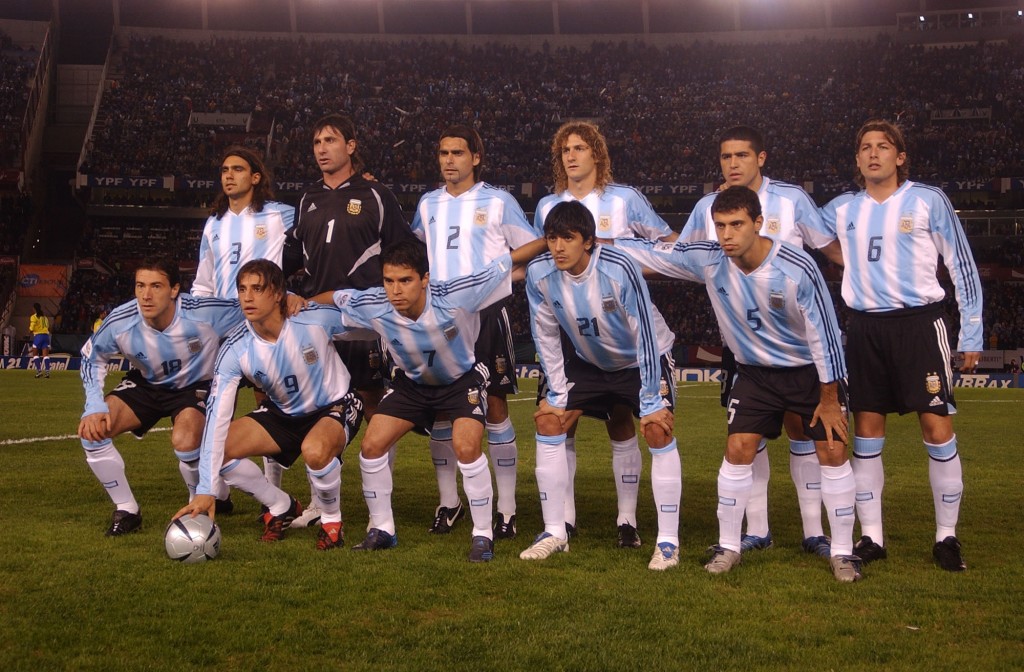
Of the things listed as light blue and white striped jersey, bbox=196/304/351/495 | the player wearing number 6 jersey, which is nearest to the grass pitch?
the player wearing number 6 jersey

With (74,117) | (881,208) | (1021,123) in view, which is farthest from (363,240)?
(74,117)

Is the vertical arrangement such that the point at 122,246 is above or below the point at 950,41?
below

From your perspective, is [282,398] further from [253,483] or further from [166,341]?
[166,341]

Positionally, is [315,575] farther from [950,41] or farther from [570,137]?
[950,41]

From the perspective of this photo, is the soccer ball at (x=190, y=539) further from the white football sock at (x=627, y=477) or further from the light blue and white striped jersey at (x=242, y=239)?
the white football sock at (x=627, y=477)

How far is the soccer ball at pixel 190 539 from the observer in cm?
481

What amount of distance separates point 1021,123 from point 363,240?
33.1m

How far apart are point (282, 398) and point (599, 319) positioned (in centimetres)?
188

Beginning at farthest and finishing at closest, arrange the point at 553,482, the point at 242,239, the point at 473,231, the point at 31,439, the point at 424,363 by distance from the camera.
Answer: the point at 31,439, the point at 242,239, the point at 473,231, the point at 424,363, the point at 553,482

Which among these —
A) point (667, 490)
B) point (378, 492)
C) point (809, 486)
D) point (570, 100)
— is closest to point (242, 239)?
point (378, 492)

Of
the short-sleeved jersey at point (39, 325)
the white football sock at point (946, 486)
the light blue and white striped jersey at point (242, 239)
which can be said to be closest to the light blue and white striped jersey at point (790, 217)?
the white football sock at point (946, 486)

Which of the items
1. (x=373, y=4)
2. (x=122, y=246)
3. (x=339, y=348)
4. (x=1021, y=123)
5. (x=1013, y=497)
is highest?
(x=373, y=4)

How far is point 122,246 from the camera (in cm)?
3328

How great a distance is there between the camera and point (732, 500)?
16.4 ft
